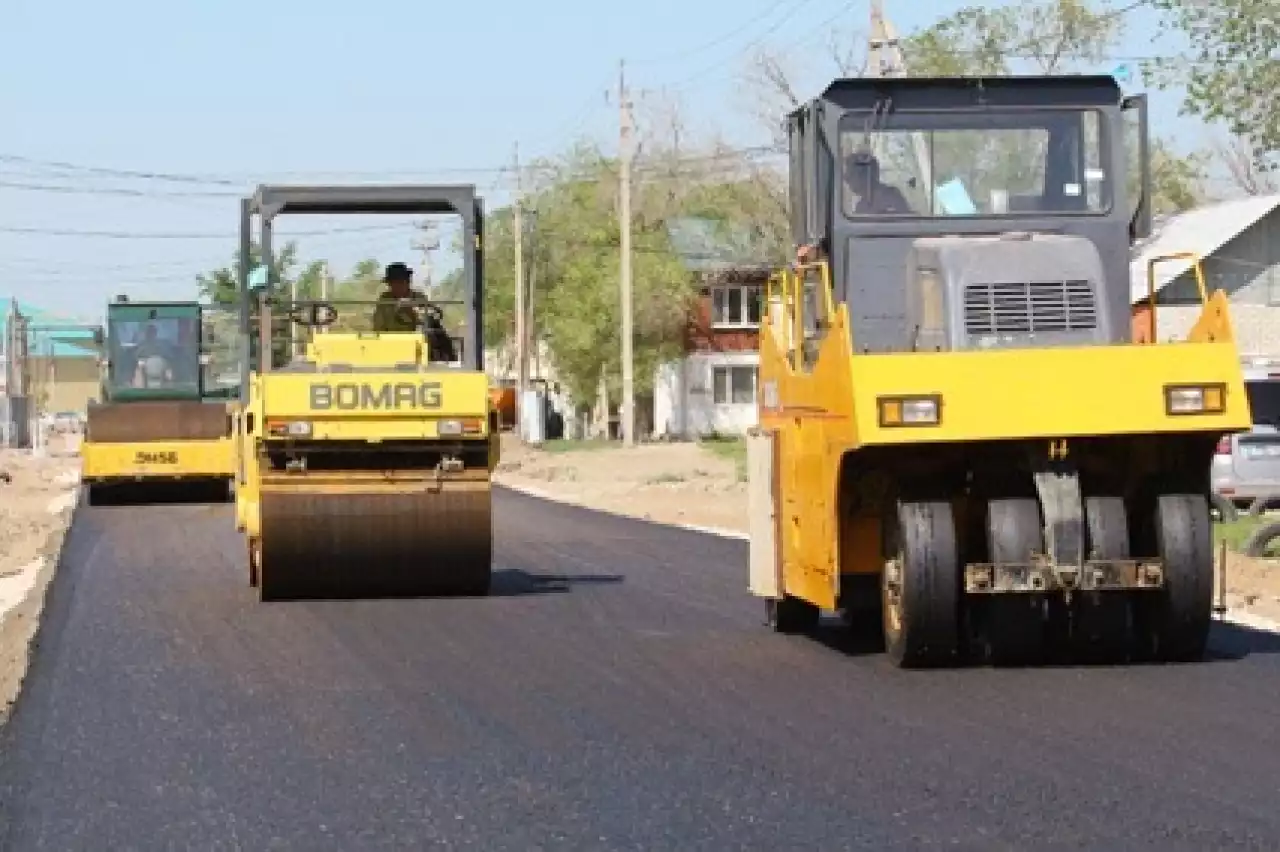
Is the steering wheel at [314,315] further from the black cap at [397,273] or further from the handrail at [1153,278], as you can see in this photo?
the handrail at [1153,278]

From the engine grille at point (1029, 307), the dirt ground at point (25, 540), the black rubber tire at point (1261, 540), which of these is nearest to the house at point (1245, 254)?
the dirt ground at point (25, 540)

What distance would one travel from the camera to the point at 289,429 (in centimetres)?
1677

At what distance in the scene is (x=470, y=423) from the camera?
17.0m

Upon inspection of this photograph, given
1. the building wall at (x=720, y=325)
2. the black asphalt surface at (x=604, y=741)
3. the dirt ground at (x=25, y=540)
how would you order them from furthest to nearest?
1. the building wall at (x=720, y=325)
2. the dirt ground at (x=25, y=540)
3. the black asphalt surface at (x=604, y=741)

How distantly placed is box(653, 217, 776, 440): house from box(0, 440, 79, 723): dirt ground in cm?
2250

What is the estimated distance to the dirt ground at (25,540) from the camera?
14867 millimetres

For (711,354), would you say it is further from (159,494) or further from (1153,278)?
(1153,278)

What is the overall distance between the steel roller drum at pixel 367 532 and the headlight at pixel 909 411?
6.14 meters

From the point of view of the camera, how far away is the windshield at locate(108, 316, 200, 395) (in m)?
36.8

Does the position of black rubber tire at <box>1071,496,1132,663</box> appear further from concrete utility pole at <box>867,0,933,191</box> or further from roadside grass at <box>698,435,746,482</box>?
roadside grass at <box>698,435,746,482</box>

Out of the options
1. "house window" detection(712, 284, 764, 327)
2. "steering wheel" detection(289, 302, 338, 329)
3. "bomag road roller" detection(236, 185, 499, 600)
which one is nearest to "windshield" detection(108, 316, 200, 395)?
"steering wheel" detection(289, 302, 338, 329)

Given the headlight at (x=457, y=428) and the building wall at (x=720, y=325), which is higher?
the building wall at (x=720, y=325)

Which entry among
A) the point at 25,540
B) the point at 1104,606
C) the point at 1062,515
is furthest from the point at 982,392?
the point at 25,540

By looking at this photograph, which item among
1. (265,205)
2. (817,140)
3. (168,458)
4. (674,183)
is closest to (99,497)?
(168,458)
